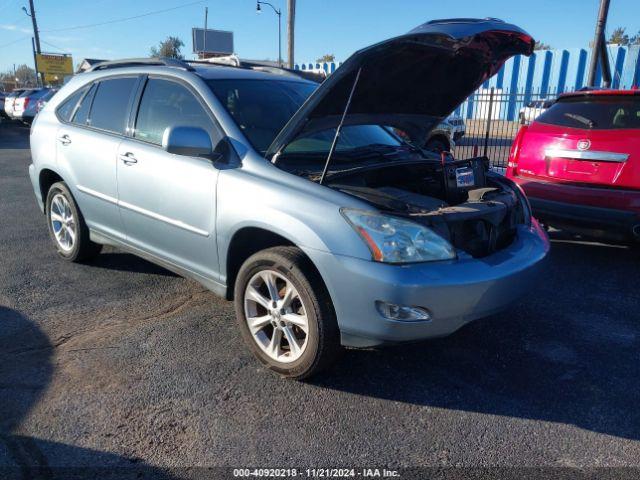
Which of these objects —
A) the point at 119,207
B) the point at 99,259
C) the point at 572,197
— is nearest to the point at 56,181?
the point at 99,259

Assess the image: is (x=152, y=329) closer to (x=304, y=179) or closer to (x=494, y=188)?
(x=304, y=179)

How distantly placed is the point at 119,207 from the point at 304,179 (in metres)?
1.85

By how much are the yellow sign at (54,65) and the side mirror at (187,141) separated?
47.6 m

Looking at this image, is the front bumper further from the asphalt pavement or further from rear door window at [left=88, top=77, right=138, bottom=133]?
rear door window at [left=88, top=77, right=138, bottom=133]

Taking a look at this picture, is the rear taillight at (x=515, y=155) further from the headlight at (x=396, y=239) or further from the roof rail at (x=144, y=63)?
the roof rail at (x=144, y=63)

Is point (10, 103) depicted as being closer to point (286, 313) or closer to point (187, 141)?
point (187, 141)

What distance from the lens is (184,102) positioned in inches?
146

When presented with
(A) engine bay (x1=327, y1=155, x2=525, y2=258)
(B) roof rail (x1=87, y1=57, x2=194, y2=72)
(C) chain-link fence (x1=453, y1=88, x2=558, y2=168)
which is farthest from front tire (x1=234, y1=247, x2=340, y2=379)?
(C) chain-link fence (x1=453, y1=88, x2=558, y2=168)

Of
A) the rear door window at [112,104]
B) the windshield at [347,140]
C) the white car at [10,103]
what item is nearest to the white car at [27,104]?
the white car at [10,103]

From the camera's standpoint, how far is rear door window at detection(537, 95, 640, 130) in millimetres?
4844

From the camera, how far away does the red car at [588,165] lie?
4637mm

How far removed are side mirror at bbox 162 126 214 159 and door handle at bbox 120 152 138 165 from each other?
774mm

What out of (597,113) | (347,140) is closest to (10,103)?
(347,140)

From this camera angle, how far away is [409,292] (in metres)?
2.59
